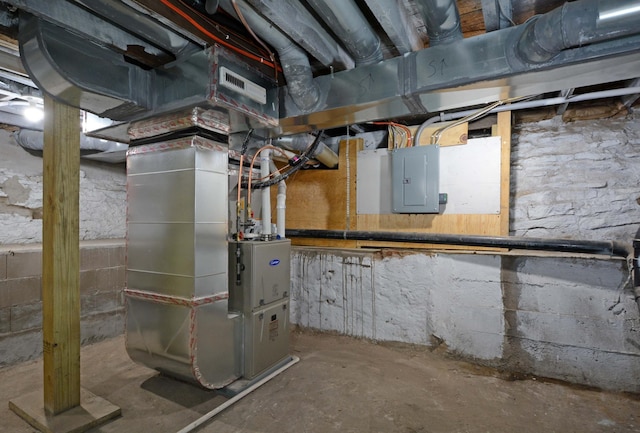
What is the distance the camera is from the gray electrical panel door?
110 inches

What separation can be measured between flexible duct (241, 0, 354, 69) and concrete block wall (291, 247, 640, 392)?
184 cm

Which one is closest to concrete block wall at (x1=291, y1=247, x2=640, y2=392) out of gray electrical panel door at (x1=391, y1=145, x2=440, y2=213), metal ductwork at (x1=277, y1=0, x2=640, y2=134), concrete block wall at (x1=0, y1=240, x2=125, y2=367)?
gray electrical panel door at (x1=391, y1=145, x2=440, y2=213)

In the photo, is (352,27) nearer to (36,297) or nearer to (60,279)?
(60,279)

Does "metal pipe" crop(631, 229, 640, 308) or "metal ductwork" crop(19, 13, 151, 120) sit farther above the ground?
"metal ductwork" crop(19, 13, 151, 120)

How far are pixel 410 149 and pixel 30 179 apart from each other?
3866 mm

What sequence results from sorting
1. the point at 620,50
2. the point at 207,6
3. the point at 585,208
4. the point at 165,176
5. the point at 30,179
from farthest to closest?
the point at 30,179 → the point at 585,208 → the point at 165,176 → the point at 207,6 → the point at 620,50

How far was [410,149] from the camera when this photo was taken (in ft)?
9.51

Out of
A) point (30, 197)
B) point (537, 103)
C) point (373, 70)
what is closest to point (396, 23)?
point (373, 70)

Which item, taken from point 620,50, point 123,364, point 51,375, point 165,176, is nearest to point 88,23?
point 165,176

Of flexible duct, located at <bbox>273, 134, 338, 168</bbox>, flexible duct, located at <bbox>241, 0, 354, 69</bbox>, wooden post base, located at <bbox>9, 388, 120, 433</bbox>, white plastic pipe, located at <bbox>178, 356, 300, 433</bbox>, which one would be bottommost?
white plastic pipe, located at <bbox>178, 356, 300, 433</bbox>

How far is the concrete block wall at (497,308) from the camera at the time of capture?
7.47 ft

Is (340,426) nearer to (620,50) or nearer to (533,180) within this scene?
(620,50)

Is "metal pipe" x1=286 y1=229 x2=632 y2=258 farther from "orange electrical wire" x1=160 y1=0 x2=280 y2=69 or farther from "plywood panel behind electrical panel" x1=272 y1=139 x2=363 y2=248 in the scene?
"orange electrical wire" x1=160 y1=0 x2=280 y2=69

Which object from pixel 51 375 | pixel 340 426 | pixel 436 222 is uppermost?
pixel 436 222
